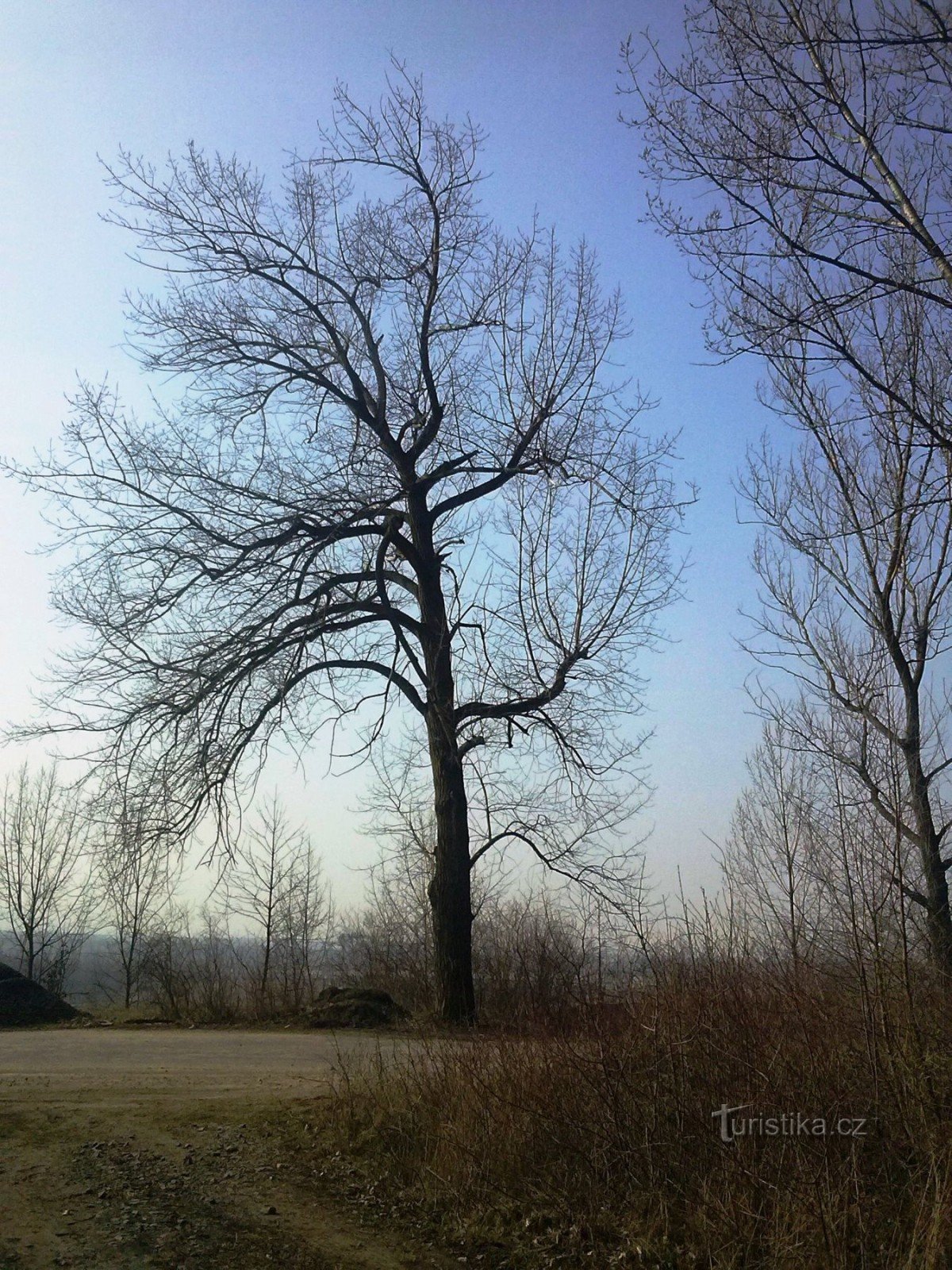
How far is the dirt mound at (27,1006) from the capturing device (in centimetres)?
1450

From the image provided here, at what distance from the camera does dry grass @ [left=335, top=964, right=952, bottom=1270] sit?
5.22 metres

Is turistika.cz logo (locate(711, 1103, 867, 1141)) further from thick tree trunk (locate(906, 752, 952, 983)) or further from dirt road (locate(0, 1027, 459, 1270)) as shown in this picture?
thick tree trunk (locate(906, 752, 952, 983))

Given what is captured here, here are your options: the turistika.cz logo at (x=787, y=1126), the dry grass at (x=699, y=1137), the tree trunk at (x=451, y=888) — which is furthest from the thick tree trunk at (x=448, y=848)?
the turistika.cz logo at (x=787, y=1126)

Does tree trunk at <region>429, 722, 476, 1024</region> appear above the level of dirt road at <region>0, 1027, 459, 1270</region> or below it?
above

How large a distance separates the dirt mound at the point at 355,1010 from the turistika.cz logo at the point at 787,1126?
27.9 feet

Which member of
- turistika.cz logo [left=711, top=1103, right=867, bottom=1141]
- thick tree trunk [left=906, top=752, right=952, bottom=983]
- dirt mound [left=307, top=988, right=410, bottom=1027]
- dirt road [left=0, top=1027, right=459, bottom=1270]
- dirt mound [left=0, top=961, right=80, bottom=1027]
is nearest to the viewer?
dirt road [left=0, top=1027, right=459, bottom=1270]

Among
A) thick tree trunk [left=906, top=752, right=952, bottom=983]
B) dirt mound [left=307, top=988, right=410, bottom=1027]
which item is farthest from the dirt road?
thick tree trunk [left=906, top=752, right=952, bottom=983]

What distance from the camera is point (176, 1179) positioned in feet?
19.7

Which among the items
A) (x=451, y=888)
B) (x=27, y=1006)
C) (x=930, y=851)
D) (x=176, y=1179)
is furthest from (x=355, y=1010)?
(x=176, y=1179)

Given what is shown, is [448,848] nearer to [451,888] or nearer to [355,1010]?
[451,888]

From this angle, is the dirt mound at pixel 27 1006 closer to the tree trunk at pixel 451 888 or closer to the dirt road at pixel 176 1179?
the tree trunk at pixel 451 888

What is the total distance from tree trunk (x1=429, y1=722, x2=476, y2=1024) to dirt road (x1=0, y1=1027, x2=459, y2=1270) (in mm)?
5076

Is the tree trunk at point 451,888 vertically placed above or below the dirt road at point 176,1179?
above

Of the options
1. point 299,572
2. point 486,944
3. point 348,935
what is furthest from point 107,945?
point 299,572
